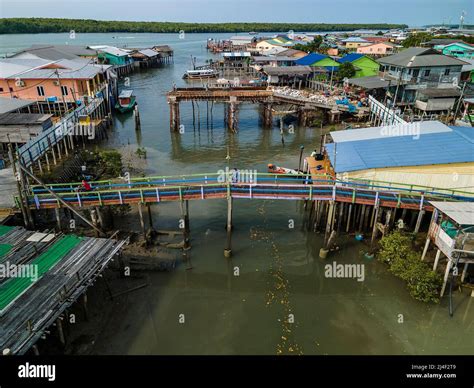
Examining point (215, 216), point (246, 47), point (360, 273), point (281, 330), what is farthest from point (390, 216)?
point (246, 47)

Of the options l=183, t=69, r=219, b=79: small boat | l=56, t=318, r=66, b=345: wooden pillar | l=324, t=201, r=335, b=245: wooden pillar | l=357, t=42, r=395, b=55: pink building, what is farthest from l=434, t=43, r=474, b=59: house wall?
l=56, t=318, r=66, b=345: wooden pillar

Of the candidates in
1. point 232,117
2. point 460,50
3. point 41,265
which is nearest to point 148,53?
point 232,117

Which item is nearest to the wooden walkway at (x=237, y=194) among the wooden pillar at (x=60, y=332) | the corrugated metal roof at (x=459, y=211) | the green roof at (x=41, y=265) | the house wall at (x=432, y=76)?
the corrugated metal roof at (x=459, y=211)

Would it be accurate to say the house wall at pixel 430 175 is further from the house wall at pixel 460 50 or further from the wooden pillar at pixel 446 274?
the house wall at pixel 460 50

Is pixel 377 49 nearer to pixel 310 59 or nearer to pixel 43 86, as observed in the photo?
pixel 310 59

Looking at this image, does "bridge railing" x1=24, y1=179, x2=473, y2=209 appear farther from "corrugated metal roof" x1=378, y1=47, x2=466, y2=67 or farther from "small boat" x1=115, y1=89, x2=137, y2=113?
"small boat" x1=115, y1=89, x2=137, y2=113

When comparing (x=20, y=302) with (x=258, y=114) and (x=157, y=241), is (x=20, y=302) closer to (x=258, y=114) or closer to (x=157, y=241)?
(x=157, y=241)
